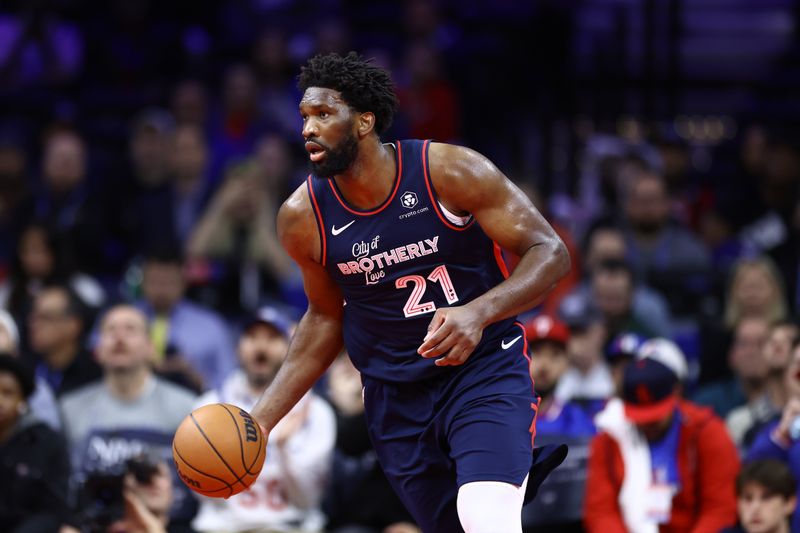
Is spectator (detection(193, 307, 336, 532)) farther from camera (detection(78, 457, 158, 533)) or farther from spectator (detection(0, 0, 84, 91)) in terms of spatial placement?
spectator (detection(0, 0, 84, 91))

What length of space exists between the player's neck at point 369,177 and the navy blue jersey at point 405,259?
29 mm

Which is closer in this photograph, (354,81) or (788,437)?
(354,81)

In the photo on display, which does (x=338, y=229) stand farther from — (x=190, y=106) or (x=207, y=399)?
(x=190, y=106)

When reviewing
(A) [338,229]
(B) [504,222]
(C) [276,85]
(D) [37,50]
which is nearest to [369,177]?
(A) [338,229]

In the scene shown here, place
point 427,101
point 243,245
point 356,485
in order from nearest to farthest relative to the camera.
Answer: point 356,485 < point 243,245 < point 427,101

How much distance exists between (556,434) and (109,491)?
2.44 m

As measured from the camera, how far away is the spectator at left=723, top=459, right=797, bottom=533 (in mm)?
6477

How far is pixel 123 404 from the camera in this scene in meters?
7.96

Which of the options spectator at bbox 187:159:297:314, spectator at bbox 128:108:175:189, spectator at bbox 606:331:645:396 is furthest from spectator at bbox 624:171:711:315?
spectator at bbox 128:108:175:189

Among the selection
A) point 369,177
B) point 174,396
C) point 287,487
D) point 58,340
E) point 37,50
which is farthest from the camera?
point 37,50

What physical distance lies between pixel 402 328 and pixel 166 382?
11.2ft

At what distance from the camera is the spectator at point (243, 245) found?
1000cm

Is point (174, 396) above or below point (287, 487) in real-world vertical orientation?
above

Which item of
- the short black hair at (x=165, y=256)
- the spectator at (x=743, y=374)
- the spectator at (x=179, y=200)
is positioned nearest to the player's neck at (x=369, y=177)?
the spectator at (x=743, y=374)
